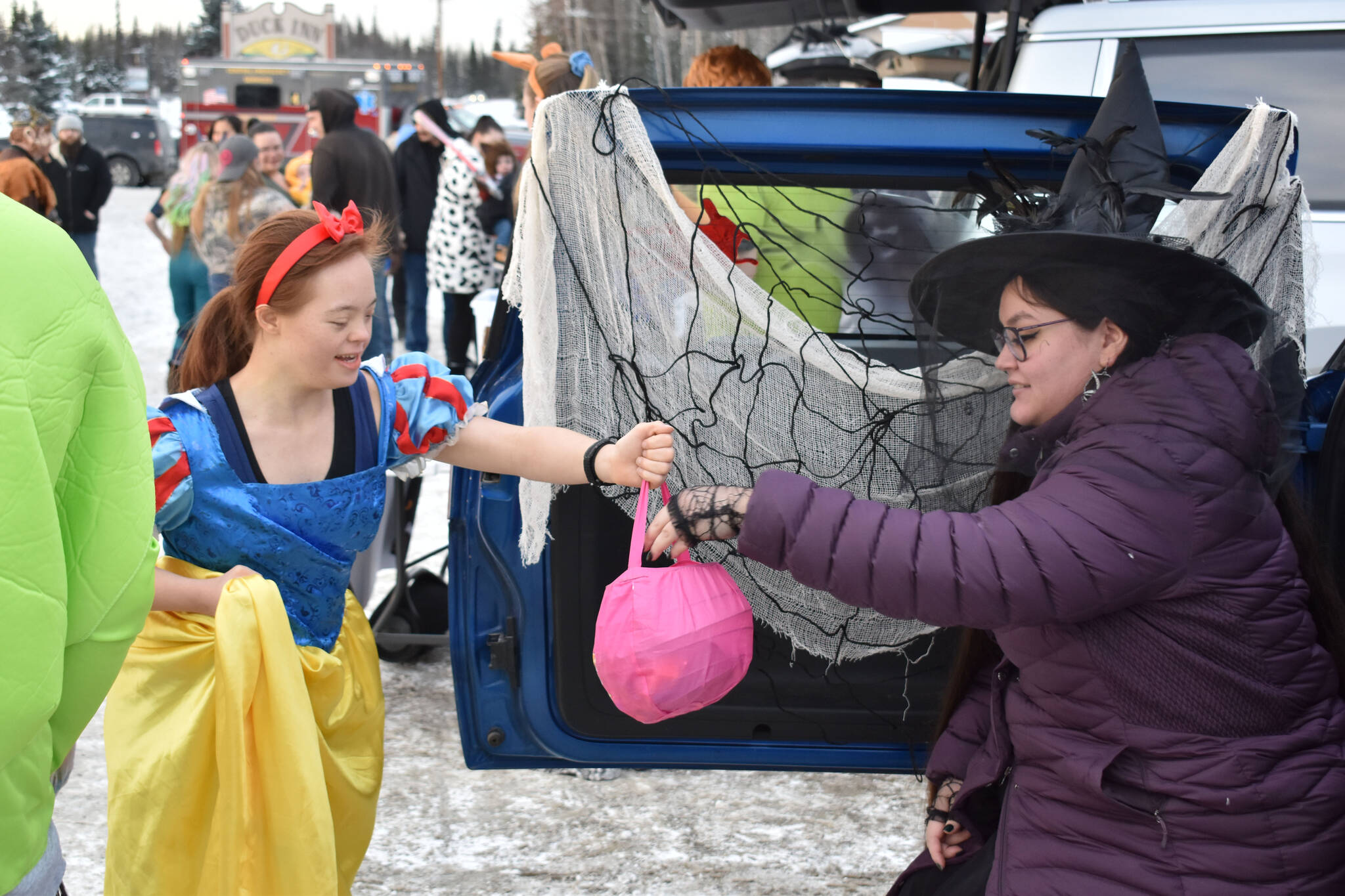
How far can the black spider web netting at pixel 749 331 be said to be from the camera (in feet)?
7.08

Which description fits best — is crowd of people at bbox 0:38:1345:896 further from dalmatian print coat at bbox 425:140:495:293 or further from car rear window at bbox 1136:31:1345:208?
dalmatian print coat at bbox 425:140:495:293

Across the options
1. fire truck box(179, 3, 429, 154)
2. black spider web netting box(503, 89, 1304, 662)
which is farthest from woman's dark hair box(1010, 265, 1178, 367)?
fire truck box(179, 3, 429, 154)

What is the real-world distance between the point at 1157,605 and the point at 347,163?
642 cm

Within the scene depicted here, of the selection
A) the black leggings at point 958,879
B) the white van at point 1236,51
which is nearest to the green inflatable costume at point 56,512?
the black leggings at point 958,879

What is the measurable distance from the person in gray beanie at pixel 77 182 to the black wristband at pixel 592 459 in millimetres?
9182

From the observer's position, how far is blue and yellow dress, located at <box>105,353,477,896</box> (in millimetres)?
1958

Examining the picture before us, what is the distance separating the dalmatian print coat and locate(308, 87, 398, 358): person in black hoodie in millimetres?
316

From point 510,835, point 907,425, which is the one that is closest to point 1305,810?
point 907,425

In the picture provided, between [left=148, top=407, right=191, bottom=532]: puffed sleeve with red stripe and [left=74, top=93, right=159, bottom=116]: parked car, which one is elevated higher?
[left=74, top=93, right=159, bottom=116]: parked car

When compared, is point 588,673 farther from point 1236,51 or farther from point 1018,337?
point 1236,51

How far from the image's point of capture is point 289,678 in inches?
77.1

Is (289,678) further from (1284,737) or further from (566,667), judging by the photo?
(1284,737)

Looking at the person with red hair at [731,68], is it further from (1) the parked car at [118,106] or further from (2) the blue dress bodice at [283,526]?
(1) the parked car at [118,106]

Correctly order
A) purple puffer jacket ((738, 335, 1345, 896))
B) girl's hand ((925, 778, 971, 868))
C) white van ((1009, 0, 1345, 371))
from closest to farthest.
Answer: purple puffer jacket ((738, 335, 1345, 896)), girl's hand ((925, 778, 971, 868)), white van ((1009, 0, 1345, 371))
